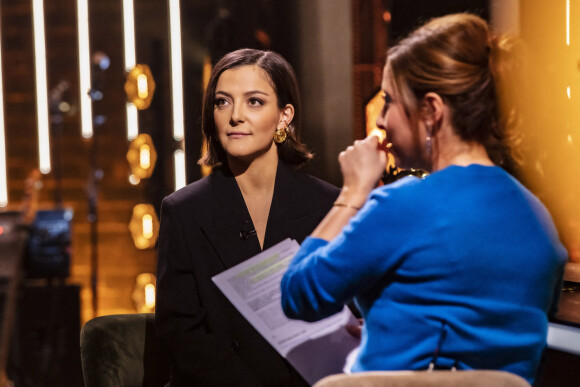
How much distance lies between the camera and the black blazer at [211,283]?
5.21ft

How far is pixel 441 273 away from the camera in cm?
101

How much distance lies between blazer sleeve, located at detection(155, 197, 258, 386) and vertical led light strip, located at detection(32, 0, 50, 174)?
4581 millimetres

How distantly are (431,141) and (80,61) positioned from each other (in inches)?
213

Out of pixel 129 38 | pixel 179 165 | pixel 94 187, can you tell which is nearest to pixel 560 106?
pixel 179 165

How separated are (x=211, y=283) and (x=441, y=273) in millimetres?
742

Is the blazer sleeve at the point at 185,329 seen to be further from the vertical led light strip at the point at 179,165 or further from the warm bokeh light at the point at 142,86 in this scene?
the warm bokeh light at the point at 142,86

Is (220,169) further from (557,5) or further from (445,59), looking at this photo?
(557,5)

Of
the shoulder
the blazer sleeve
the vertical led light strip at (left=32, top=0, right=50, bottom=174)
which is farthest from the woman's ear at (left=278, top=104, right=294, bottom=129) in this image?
the vertical led light strip at (left=32, top=0, right=50, bottom=174)

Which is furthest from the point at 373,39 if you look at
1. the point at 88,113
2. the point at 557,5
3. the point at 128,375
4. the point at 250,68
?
the point at 88,113

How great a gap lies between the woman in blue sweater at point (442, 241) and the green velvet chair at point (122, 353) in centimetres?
80

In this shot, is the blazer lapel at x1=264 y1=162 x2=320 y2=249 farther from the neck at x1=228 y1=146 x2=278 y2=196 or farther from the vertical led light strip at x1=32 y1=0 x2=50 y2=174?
the vertical led light strip at x1=32 y1=0 x2=50 y2=174

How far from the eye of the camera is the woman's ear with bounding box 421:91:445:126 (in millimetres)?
1074

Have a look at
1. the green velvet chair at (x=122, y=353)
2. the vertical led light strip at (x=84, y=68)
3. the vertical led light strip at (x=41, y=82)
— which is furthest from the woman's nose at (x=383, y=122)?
the vertical led light strip at (x=41, y=82)

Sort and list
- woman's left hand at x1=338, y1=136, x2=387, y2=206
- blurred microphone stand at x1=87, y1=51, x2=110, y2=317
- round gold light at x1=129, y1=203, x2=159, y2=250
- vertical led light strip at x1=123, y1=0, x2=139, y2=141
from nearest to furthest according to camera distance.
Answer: woman's left hand at x1=338, y1=136, x2=387, y2=206, blurred microphone stand at x1=87, y1=51, x2=110, y2=317, round gold light at x1=129, y1=203, x2=159, y2=250, vertical led light strip at x1=123, y1=0, x2=139, y2=141
